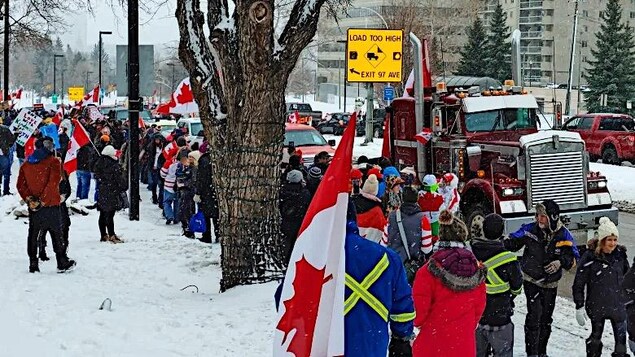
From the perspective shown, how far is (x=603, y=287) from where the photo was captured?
23.7ft

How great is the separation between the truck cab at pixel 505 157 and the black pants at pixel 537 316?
161 inches

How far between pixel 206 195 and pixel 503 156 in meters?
4.84

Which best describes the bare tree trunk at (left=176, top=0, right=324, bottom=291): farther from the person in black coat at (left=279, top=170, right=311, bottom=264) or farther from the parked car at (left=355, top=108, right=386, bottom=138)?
the parked car at (left=355, top=108, right=386, bottom=138)

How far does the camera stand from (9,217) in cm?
1544

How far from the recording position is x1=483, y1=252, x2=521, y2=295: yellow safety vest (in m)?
6.34

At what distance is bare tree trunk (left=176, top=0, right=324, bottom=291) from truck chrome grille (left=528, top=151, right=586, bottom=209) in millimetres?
5010

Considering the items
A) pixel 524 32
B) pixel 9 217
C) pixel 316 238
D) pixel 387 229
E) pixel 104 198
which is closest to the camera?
pixel 316 238

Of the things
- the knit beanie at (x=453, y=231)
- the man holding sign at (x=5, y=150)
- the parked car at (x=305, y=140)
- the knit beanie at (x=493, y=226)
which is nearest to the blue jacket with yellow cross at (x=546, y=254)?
the knit beanie at (x=493, y=226)

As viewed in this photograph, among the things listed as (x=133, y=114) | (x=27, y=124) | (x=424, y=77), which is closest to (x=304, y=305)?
(x=424, y=77)

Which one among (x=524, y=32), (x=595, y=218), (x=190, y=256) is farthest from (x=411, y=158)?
(x=524, y=32)

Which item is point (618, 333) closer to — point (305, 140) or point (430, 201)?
point (430, 201)

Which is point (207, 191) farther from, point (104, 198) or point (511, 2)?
point (511, 2)

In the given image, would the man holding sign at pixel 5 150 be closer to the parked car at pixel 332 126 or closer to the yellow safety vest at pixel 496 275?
the yellow safety vest at pixel 496 275

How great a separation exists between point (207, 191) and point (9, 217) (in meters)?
4.51
